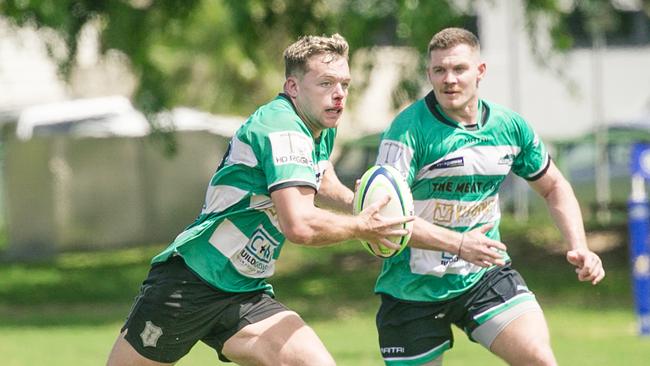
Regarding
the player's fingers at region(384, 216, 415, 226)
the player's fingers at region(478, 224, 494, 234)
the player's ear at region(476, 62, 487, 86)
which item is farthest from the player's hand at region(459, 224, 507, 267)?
the player's ear at region(476, 62, 487, 86)

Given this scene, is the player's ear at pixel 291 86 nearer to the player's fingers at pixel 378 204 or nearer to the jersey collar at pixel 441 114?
the player's fingers at pixel 378 204

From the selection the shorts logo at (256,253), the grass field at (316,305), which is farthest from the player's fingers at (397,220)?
the grass field at (316,305)

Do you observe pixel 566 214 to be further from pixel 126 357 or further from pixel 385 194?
pixel 126 357

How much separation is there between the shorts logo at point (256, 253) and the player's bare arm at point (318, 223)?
0.44m

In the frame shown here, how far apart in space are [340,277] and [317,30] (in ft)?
13.3

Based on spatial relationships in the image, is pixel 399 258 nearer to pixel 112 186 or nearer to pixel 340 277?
pixel 340 277

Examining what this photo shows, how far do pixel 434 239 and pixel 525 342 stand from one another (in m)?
0.80

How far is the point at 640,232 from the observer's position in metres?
13.1

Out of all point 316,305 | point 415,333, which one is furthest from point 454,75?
point 316,305

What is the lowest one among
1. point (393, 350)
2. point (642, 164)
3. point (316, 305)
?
point (316, 305)

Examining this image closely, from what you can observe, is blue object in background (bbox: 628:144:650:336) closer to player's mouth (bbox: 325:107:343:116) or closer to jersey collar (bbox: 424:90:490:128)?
jersey collar (bbox: 424:90:490:128)

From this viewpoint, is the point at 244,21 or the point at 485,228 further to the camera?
the point at 244,21

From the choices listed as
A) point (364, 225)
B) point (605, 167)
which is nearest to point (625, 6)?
point (605, 167)

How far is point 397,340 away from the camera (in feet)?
23.4
